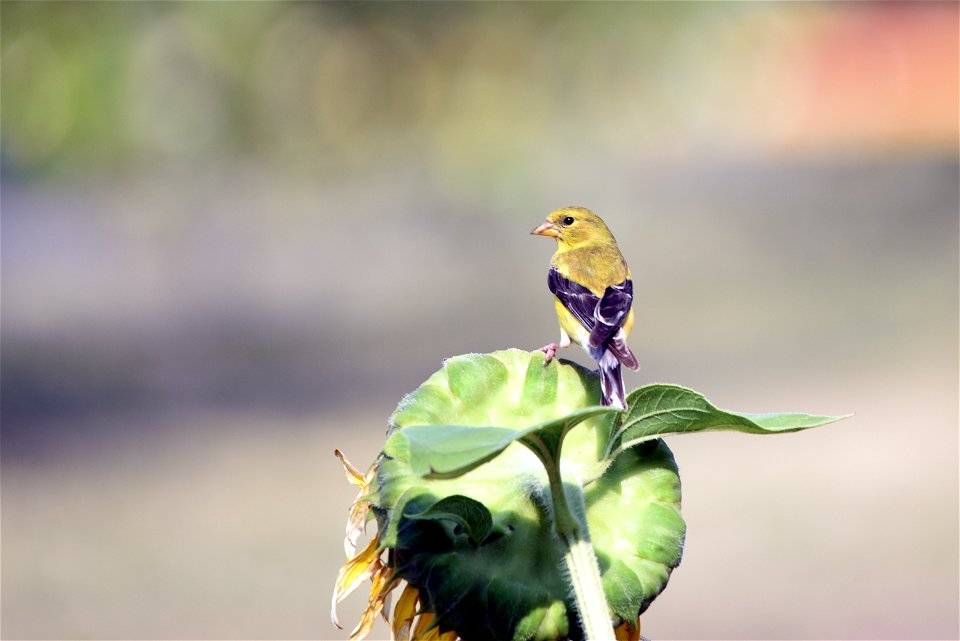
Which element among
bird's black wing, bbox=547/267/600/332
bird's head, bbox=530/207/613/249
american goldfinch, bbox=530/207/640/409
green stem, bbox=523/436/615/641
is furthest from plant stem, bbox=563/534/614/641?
bird's head, bbox=530/207/613/249

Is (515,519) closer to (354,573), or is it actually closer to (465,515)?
(465,515)

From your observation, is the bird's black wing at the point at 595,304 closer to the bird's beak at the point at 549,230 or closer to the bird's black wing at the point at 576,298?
the bird's black wing at the point at 576,298

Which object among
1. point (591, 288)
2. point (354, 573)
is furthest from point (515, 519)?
point (591, 288)

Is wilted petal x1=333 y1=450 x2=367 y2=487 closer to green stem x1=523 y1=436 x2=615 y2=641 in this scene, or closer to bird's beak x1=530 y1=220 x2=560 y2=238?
green stem x1=523 y1=436 x2=615 y2=641

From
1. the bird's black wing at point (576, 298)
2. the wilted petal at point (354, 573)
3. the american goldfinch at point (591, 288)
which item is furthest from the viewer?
the bird's black wing at point (576, 298)

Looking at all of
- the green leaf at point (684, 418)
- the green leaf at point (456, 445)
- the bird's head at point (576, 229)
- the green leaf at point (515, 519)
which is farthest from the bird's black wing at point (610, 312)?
the green leaf at point (456, 445)

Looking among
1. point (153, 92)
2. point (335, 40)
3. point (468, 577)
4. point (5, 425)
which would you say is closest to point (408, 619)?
point (468, 577)
